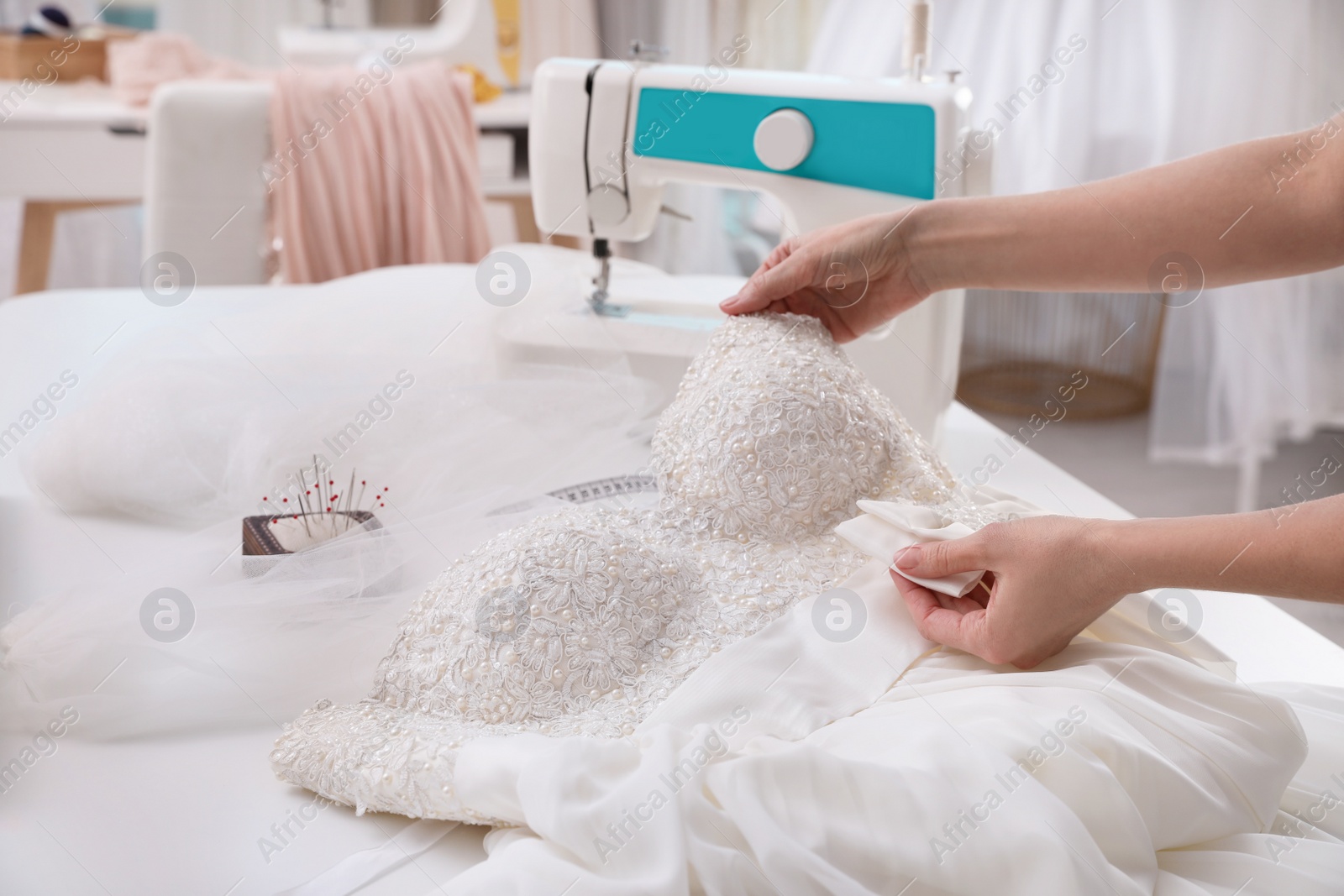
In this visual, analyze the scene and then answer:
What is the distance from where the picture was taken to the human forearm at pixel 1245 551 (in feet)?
2.34

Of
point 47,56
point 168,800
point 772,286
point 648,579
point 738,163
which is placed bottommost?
point 168,800

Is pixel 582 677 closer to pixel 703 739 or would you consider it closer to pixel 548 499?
pixel 703 739

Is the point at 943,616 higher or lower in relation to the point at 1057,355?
higher

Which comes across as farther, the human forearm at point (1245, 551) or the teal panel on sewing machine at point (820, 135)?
the teal panel on sewing machine at point (820, 135)

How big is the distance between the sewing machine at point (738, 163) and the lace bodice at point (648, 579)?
1.20 feet

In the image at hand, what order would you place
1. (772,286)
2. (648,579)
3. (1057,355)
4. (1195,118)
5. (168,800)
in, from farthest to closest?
(1057,355)
(1195,118)
(772,286)
(648,579)
(168,800)

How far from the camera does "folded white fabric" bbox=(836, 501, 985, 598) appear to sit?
35.0 inches

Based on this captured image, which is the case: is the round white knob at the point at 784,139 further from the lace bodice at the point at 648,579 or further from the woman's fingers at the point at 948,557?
the woman's fingers at the point at 948,557

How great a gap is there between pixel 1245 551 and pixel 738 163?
0.92 m

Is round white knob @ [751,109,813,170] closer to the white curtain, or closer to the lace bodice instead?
the lace bodice

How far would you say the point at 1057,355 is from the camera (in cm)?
368

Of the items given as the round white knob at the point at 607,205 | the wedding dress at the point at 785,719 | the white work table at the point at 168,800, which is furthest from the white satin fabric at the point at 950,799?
the round white knob at the point at 607,205

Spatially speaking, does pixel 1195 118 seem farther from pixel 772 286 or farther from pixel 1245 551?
pixel 1245 551

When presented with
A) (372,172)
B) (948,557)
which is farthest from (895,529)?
(372,172)
